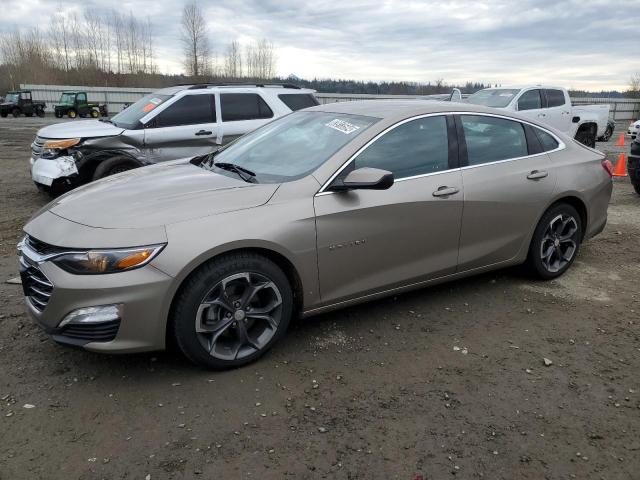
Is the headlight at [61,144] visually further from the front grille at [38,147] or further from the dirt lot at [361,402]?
the dirt lot at [361,402]

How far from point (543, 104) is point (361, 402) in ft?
39.8

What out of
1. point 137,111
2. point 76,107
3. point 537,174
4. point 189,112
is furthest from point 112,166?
point 76,107

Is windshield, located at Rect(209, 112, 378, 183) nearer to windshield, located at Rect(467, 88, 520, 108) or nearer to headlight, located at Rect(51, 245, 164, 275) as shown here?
headlight, located at Rect(51, 245, 164, 275)

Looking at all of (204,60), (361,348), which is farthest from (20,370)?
(204,60)

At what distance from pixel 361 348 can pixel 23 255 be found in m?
2.22

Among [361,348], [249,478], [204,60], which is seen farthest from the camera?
[204,60]

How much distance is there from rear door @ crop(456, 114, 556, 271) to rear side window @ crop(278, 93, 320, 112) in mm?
4443

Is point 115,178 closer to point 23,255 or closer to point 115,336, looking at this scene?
point 23,255

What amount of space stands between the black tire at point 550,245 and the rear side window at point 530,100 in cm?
855

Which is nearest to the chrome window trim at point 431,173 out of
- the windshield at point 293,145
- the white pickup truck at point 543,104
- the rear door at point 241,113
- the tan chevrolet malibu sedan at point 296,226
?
the tan chevrolet malibu sedan at point 296,226

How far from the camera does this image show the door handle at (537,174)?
4292mm

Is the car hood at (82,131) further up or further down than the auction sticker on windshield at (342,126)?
further down

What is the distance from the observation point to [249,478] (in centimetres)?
234

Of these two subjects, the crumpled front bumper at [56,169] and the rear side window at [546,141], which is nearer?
the rear side window at [546,141]
